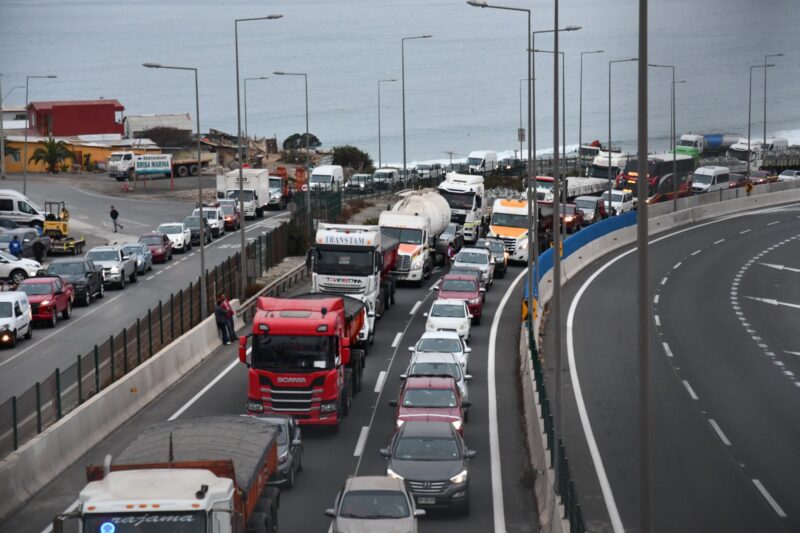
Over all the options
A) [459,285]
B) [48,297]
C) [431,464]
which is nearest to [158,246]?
[48,297]

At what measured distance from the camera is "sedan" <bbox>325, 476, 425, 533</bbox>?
18719 mm

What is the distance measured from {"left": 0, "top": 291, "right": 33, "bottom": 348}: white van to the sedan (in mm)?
20908

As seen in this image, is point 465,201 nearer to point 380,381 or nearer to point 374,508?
point 380,381

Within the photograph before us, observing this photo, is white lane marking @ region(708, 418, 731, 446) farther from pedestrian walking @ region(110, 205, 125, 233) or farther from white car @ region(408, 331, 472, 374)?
pedestrian walking @ region(110, 205, 125, 233)

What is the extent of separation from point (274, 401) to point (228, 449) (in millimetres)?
8676

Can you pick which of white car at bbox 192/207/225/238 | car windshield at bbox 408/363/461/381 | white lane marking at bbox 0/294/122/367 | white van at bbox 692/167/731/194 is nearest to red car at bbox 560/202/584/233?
white car at bbox 192/207/225/238

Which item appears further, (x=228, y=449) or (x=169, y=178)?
(x=169, y=178)

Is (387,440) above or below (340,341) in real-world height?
below

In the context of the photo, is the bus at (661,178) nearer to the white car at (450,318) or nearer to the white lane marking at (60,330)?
the white car at (450,318)

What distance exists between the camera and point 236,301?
42656 millimetres

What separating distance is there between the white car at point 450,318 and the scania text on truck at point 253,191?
32255 millimetres

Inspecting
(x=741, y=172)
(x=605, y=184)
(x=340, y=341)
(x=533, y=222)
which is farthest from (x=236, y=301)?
(x=741, y=172)

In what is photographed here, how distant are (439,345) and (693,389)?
264 inches

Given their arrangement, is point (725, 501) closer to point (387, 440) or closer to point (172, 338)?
point (387, 440)
